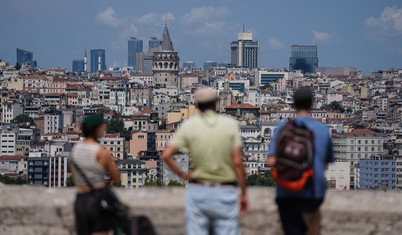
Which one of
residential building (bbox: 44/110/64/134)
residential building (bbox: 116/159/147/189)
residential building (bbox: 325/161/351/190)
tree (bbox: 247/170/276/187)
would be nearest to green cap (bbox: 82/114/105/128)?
tree (bbox: 247/170/276/187)

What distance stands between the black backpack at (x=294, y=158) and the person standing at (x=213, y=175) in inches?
8.1

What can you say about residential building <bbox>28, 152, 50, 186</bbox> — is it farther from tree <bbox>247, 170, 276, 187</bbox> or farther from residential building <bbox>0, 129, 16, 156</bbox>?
residential building <bbox>0, 129, 16, 156</bbox>

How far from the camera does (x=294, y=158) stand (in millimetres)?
5246

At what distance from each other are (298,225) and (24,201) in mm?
1598

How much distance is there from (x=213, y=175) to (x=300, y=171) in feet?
1.48

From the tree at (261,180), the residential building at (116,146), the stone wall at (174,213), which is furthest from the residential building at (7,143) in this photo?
the stone wall at (174,213)

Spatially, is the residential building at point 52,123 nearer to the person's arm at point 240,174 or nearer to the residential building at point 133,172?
the residential building at point 133,172

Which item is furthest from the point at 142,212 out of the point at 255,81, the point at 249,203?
the point at 255,81

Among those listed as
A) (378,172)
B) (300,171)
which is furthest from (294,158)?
(378,172)

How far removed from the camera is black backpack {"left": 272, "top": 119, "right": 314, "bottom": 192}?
522 centimetres

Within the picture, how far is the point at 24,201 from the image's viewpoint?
19.0 feet

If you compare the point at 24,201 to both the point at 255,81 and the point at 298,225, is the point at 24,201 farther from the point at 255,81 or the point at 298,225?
the point at 255,81

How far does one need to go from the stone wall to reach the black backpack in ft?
1.52

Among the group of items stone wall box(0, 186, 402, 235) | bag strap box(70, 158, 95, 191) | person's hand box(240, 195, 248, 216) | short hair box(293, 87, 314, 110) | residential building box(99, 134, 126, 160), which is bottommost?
residential building box(99, 134, 126, 160)
